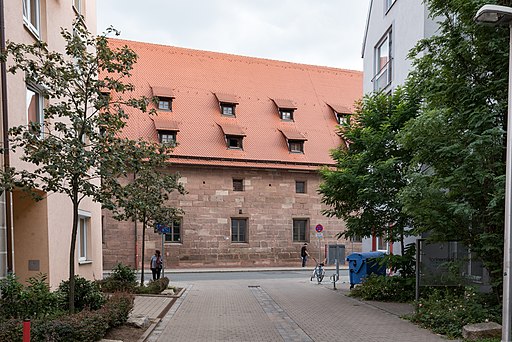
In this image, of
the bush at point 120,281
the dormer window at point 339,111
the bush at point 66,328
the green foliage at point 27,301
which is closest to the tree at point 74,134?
the green foliage at point 27,301

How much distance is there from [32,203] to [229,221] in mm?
22821

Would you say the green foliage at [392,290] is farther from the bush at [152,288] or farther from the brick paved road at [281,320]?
the bush at [152,288]

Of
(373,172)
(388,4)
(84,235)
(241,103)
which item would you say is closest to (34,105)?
(84,235)

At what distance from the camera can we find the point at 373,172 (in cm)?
1555

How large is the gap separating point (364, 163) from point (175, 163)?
19759 mm

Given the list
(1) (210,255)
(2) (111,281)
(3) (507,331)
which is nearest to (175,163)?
(1) (210,255)

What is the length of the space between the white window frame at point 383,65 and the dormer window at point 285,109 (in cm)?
1441

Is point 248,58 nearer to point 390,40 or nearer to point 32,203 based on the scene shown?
point 390,40

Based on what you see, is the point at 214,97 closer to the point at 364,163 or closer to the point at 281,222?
the point at 281,222

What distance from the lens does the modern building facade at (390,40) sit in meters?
18.9

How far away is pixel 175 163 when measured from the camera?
3366 cm

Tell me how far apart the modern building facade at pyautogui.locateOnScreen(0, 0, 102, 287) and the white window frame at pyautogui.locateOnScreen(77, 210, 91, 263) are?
803mm

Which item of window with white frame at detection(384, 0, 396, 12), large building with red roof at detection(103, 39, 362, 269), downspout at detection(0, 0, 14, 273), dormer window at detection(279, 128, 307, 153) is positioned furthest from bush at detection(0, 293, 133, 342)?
dormer window at detection(279, 128, 307, 153)

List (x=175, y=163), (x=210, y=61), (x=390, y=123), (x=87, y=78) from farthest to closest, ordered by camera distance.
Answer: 1. (x=210, y=61)
2. (x=175, y=163)
3. (x=390, y=123)
4. (x=87, y=78)
